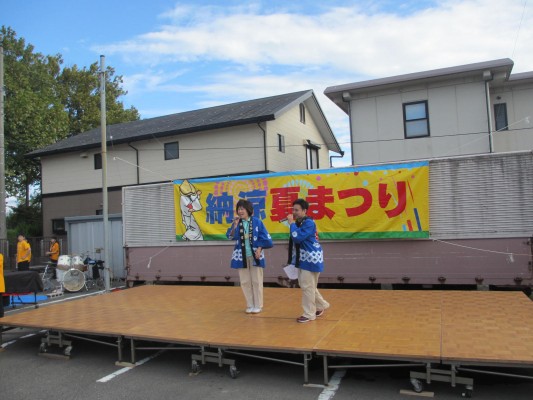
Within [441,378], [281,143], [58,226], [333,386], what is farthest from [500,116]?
[58,226]

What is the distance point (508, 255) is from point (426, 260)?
1300mm

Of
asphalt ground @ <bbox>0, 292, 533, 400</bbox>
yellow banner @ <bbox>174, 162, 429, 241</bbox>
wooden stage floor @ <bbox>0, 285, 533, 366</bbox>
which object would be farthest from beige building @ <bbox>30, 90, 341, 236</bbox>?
asphalt ground @ <bbox>0, 292, 533, 400</bbox>

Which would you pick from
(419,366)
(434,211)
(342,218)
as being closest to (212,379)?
(419,366)

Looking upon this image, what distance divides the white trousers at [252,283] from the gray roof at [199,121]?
378 inches

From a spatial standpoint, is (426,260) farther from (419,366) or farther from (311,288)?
(419,366)

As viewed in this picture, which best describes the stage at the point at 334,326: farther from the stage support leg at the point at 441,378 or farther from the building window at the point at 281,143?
the building window at the point at 281,143

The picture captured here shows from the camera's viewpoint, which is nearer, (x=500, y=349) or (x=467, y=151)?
(x=500, y=349)

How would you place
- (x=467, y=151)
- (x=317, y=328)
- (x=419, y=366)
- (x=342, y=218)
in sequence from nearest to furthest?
(x=419, y=366), (x=317, y=328), (x=342, y=218), (x=467, y=151)

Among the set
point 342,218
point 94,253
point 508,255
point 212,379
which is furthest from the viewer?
Result: point 94,253

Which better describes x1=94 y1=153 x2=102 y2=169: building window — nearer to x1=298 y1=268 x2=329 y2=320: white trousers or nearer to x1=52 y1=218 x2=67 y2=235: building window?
x1=52 y1=218 x2=67 y2=235: building window

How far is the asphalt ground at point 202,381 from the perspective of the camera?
4348 mm

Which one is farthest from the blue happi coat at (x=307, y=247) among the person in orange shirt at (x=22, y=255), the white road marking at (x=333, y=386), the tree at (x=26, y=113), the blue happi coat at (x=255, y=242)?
the tree at (x=26, y=113)

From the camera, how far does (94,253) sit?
14.8 meters

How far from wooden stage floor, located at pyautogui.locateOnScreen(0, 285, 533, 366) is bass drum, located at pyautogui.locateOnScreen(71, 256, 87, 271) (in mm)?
5232
